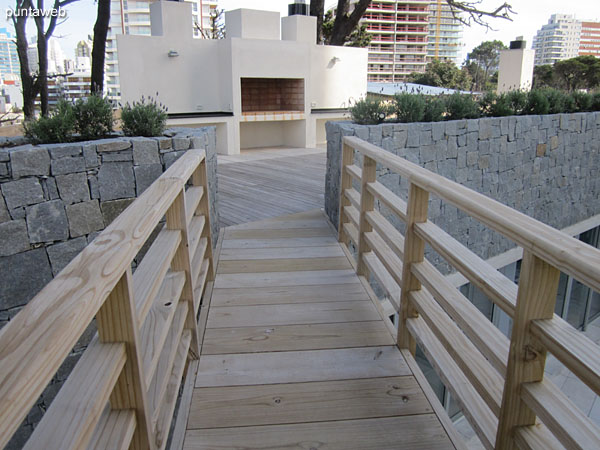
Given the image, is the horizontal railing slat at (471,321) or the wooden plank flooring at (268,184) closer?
the horizontal railing slat at (471,321)

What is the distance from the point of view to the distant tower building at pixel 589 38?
91.6 meters

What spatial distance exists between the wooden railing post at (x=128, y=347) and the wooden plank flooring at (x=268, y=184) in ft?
11.9

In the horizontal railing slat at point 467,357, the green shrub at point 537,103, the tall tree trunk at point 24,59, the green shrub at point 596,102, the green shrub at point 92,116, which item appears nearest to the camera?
the horizontal railing slat at point 467,357

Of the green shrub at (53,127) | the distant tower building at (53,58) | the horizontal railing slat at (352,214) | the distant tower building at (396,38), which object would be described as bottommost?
the horizontal railing slat at (352,214)

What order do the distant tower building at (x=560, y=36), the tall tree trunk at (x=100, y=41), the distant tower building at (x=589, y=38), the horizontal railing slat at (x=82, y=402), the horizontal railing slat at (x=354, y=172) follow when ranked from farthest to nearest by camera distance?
1. the distant tower building at (x=589, y=38)
2. the distant tower building at (x=560, y=36)
3. the tall tree trunk at (x=100, y=41)
4. the horizontal railing slat at (x=354, y=172)
5. the horizontal railing slat at (x=82, y=402)

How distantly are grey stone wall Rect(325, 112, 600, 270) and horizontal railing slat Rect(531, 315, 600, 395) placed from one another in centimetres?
353

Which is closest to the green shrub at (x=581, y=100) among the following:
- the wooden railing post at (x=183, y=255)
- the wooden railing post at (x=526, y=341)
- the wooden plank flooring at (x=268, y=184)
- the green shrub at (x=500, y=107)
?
the green shrub at (x=500, y=107)

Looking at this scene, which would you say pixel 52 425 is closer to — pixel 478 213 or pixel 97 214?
pixel 478 213

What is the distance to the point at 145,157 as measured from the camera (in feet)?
13.2

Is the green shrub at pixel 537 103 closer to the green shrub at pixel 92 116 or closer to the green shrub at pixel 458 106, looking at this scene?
the green shrub at pixel 458 106

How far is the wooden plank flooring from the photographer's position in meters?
5.60

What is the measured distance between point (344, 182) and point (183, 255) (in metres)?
2.19

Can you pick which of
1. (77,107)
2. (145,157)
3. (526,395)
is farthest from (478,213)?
(77,107)

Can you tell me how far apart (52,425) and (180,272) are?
136 centimetres
